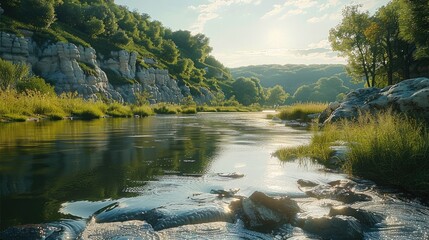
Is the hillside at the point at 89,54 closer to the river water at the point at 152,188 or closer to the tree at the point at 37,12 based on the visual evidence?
the tree at the point at 37,12

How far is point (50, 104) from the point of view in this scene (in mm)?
37500

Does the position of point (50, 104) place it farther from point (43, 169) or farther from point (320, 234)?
point (320, 234)

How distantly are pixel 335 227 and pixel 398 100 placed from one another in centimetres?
1249

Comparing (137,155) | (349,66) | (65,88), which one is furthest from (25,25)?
(137,155)

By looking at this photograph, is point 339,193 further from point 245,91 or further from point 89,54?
point 245,91

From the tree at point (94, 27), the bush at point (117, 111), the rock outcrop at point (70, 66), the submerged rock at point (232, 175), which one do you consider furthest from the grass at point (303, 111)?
the tree at point (94, 27)

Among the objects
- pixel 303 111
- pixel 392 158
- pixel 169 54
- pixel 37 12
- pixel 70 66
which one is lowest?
pixel 392 158

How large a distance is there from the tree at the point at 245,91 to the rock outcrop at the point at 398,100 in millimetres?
160927

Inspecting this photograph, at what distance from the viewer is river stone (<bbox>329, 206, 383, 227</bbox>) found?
5.62 metres

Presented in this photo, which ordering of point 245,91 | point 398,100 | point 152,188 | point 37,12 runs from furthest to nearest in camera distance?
point 245,91
point 37,12
point 398,100
point 152,188

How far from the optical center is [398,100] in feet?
50.5

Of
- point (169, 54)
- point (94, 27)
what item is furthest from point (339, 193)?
point (169, 54)

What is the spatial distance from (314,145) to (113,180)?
8063 millimetres

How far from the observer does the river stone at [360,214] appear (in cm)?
562
